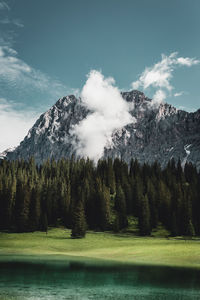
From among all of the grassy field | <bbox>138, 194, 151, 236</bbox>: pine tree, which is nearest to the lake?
the grassy field

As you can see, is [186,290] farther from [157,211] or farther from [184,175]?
[184,175]

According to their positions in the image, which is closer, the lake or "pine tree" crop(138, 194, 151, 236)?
the lake

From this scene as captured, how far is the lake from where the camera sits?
2984cm

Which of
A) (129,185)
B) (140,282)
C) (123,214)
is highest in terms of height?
(129,185)

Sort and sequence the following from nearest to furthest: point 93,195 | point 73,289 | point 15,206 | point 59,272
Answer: point 73,289, point 59,272, point 15,206, point 93,195

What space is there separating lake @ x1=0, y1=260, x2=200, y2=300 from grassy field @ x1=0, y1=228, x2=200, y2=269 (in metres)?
8.54

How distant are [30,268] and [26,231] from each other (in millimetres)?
60122

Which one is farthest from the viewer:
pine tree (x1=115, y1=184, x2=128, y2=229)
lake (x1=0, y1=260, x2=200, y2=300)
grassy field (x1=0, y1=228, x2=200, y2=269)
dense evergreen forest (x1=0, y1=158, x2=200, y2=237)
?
pine tree (x1=115, y1=184, x2=128, y2=229)

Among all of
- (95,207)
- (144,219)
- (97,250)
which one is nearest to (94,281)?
(97,250)

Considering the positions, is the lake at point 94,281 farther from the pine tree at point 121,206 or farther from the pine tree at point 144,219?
the pine tree at point 121,206

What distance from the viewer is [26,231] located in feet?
337

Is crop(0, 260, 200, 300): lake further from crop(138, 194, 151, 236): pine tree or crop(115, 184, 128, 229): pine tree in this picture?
crop(115, 184, 128, 229): pine tree

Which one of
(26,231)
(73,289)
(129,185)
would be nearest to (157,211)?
(129,185)

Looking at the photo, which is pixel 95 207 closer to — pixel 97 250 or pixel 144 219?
pixel 144 219
